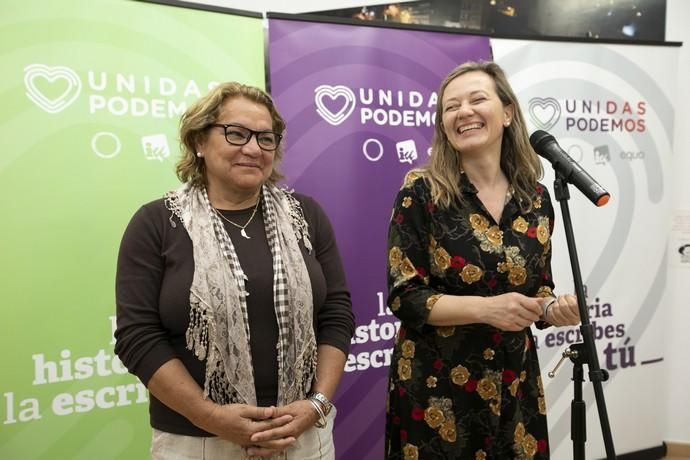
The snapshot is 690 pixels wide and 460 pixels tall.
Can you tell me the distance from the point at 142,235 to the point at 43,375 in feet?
3.10

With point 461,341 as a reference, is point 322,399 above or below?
below

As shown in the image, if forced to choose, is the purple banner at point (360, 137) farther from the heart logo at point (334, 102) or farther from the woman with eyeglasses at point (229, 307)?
the woman with eyeglasses at point (229, 307)

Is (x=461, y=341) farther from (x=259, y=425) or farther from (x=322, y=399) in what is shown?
(x=259, y=425)

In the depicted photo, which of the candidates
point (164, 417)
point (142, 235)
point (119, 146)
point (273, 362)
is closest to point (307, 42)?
point (119, 146)

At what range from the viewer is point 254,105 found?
1509 mm

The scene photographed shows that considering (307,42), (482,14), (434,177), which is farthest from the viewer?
(482,14)

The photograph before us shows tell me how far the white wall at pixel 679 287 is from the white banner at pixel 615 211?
0.21 m

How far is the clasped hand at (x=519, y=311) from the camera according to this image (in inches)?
55.7

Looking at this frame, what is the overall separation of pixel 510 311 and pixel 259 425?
689mm

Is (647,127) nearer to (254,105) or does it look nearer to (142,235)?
(254,105)

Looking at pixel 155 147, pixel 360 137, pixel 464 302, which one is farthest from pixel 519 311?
pixel 155 147

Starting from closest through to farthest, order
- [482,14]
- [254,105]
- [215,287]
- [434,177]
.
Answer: [215,287] < [254,105] < [434,177] < [482,14]

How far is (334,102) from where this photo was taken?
2.48m

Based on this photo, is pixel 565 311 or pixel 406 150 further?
pixel 406 150
